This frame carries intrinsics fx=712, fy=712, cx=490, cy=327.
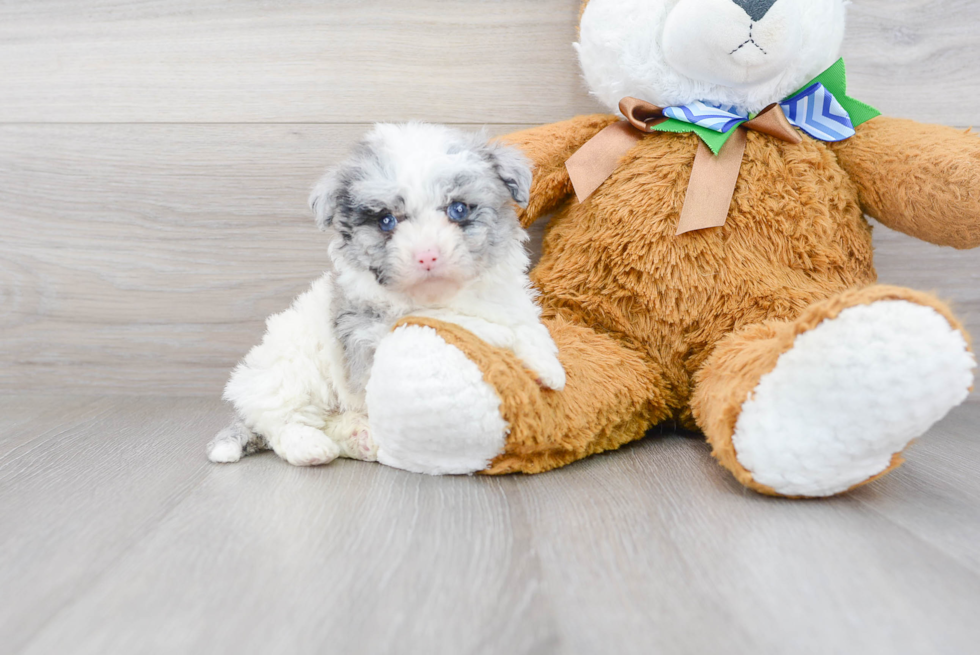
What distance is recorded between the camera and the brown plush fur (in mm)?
1074

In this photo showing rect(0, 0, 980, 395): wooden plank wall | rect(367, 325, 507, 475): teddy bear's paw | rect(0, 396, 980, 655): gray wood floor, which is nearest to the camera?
rect(0, 396, 980, 655): gray wood floor

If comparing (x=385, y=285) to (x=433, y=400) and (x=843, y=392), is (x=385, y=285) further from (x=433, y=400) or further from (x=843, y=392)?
(x=843, y=392)

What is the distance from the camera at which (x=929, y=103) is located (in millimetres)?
1358

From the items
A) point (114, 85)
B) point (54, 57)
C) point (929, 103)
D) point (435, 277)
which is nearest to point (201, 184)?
point (114, 85)

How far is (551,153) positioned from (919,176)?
574mm

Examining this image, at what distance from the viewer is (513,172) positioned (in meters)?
1.00

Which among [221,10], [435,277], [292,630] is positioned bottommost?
[292,630]

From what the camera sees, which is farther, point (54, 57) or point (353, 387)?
point (54, 57)

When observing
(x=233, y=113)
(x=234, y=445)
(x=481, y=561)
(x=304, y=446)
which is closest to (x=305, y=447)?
(x=304, y=446)

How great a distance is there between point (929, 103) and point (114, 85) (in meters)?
1.59

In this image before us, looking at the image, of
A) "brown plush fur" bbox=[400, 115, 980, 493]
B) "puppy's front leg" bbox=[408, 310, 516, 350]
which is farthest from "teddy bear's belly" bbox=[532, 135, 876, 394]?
"puppy's front leg" bbox=[408, 310, 516, 350]

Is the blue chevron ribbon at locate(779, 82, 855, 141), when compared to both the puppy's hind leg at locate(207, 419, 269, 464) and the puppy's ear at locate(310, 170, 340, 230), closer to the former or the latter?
the puppy's ear at locate(310, 170, 340, 230)

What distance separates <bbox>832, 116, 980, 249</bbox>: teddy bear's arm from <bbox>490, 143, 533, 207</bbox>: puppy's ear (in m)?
0.56

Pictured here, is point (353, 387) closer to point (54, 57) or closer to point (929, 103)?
point (54, 57)
